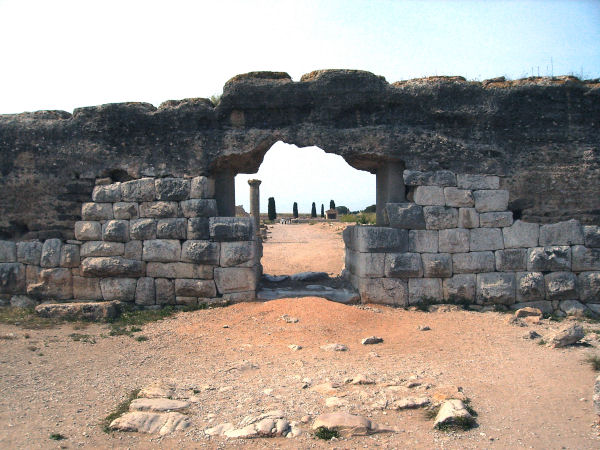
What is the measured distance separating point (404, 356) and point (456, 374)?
747mm

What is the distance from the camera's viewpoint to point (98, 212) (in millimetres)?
8180

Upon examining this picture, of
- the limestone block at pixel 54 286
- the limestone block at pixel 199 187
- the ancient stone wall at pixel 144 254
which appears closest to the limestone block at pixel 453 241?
the ancient stone wall at pixel 144 254

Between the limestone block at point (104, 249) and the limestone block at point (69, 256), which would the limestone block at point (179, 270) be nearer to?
the limestone block at point (104, 249)

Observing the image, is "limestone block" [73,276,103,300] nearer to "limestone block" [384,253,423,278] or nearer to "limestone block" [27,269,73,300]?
"limestone block" [27,269,73,300]

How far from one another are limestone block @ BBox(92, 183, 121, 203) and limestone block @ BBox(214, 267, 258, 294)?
6.99 ft

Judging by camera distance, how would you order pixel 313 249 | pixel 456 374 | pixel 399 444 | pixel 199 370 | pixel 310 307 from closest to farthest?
pixel 399 444 → pixel 456 374 → pixel 199 370 → pixel 310 307 → pixel 313 249

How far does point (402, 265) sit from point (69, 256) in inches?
216

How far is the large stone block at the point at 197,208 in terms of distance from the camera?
26.0 ft

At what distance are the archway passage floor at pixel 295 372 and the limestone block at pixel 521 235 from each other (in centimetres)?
121

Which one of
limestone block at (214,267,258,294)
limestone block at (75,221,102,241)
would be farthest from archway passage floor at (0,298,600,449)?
limestone block at (75,221,102,241)

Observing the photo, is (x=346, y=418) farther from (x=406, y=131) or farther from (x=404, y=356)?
(x=406, y=131)

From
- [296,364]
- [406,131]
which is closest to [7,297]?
[296,364]

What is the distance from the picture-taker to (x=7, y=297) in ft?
27.0

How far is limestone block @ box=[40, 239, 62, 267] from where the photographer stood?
8.16 meters
